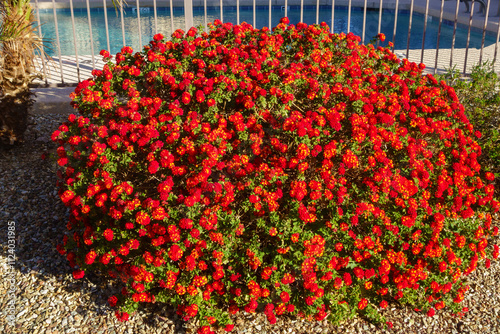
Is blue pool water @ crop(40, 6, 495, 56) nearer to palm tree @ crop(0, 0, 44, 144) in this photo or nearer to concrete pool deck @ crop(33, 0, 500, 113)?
concrete pool deck @ crop(33, 0, 500, 113)

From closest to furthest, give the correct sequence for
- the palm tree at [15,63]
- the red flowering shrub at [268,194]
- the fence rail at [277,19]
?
the red flowering shrub at [268,194] → the palm tree at [15,63] → the fence rail at [277,19]

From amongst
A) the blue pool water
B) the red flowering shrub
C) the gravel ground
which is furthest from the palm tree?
the blue pool water

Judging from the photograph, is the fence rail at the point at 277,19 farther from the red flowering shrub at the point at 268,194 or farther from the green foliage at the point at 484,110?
the red flowering shrub at the point at 268,194

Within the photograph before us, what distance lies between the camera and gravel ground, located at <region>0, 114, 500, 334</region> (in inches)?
118

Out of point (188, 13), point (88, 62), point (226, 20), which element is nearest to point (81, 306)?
point (188, 13)

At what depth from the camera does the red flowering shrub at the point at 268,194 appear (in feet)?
9.05

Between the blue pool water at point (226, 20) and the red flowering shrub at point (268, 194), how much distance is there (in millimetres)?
9736

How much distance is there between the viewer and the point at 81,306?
3.15 meters

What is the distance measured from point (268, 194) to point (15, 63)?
3316 millimetres

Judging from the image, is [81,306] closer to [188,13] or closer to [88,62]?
[188,13]

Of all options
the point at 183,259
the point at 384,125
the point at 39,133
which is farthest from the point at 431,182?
the point at 39,133

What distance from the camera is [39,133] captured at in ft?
17.6

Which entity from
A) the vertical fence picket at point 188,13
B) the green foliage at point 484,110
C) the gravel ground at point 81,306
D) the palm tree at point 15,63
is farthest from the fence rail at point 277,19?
the gravel ground at point 81,306

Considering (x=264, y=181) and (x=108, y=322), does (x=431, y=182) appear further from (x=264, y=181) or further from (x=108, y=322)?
(x=108, y=322)
